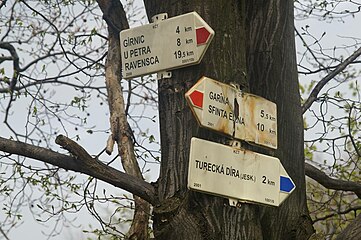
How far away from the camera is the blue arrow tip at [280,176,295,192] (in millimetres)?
3326

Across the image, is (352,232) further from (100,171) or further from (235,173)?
(100,171)

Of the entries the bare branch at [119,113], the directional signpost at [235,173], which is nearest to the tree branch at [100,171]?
the directional signpost at [235,173]

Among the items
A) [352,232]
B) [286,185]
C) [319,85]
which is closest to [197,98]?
[286,185]

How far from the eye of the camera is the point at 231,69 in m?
3.22

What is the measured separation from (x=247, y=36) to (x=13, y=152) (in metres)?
1.32

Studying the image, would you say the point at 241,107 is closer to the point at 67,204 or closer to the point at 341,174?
the point at 67,204

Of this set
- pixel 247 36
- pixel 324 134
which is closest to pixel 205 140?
pixel 247 36

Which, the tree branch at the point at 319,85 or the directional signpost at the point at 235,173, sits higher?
the tree branch at the point at 319,85

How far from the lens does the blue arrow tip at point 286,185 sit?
333 cm

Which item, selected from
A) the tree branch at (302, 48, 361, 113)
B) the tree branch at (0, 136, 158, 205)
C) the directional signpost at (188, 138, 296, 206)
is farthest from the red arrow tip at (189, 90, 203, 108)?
the tree branch at (302, 48, 361, 113)

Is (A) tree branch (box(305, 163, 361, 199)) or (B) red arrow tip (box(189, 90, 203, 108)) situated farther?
(A) tree branch (box(305, 163, 361, 199))

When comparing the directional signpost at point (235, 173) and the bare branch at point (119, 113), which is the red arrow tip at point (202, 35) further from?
the bare branch at point (119, 113)

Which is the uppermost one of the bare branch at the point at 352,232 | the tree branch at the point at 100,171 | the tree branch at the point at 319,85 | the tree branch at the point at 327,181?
the tree branch at the point at 319,85

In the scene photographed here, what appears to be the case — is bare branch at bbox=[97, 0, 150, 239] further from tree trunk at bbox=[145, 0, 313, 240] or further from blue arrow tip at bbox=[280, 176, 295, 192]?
blue arrow tip at bbox=[280, 176, 295, 192]
